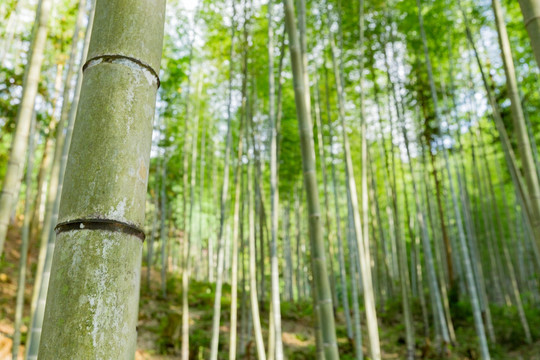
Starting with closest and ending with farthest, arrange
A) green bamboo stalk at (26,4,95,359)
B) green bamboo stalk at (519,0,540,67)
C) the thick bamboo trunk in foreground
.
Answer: the thick bamboo trunk in foreground < green bamboo stalk at (519,0,540,67) < green bamboo stalk at (26,4,95,359)

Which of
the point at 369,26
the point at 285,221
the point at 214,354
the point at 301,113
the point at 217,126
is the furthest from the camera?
the point at 285,221

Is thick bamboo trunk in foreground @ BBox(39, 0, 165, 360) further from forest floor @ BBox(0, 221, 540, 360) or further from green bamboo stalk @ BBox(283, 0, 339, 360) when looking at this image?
Result: forest floor @ BBox(0, 221, 540, 360)

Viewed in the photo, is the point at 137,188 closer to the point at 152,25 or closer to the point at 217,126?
the point at 152,25

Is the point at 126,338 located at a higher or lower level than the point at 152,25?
lower

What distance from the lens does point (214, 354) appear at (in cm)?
334

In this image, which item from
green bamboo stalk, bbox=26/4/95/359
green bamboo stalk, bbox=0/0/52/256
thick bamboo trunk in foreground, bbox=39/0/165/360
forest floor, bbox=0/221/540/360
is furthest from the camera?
forest floor, bbox=0/221/540/360

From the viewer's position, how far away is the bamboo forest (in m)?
0.53

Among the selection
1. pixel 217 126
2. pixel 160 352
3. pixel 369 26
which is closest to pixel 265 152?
pixel 217 126

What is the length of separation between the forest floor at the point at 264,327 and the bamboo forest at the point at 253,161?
1.3 inches

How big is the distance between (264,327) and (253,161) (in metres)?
2.53

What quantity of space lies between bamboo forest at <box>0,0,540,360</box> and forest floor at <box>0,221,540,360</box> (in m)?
0.03

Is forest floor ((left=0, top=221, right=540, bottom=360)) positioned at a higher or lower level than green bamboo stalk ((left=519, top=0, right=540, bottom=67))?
lower

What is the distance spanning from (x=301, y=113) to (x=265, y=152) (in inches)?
246

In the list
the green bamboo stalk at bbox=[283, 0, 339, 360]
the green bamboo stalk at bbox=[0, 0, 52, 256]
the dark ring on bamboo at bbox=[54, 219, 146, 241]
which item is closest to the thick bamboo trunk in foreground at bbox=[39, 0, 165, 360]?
the dark ring on bamboo at bbox=[54, 219, 146, 241]
